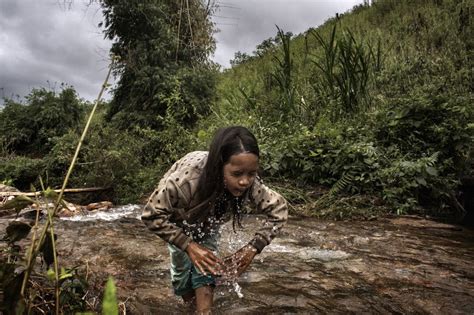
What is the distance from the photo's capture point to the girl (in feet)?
6.35

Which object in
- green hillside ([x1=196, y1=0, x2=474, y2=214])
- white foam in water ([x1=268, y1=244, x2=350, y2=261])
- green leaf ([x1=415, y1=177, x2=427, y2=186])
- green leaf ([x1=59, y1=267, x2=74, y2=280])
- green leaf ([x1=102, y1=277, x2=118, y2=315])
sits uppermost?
green hillside ([x1=196, y1=0, x2=474, y2=214])

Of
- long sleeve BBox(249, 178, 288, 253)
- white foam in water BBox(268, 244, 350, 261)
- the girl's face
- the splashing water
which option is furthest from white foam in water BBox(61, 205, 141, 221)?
the girl's face

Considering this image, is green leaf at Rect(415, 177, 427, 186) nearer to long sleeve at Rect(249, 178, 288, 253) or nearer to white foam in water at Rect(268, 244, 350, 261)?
white foam in water at Rect(268, 244, 350, 261)

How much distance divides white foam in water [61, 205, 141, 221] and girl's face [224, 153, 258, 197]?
135 inches

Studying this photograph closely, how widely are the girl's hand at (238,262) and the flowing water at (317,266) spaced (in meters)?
0.40

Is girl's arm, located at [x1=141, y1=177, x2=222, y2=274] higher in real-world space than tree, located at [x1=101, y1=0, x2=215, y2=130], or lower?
lower

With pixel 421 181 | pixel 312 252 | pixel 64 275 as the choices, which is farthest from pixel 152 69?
pixel 64 275

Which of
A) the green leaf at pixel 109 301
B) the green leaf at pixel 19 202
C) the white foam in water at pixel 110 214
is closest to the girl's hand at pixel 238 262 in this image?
the green leaf at pixel 19 202

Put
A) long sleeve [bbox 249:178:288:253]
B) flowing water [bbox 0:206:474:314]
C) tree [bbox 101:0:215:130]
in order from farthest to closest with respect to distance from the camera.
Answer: tree [bbox 101:0:215:130] → flowing water [bbox 0:206:474:314] → long sleeve [bbox 249:178:288:253]

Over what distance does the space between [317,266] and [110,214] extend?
3081 mm

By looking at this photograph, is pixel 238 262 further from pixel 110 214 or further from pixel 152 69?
pixel 152 69

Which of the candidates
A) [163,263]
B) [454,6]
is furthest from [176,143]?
[454,6]

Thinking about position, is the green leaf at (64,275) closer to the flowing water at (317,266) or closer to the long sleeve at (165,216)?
the flowing water at (317,266)

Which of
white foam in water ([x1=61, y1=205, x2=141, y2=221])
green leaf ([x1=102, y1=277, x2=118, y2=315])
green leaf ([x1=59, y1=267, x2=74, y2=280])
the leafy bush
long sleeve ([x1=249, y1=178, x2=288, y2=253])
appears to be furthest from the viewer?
the leafy bush
